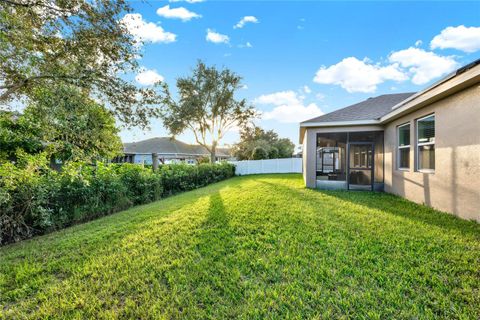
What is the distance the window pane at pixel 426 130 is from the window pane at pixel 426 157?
23 cm

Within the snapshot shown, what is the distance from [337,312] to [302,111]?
50.7 feet

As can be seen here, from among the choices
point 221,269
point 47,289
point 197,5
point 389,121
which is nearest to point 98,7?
point 197,5

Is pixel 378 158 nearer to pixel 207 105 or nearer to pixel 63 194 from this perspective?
pixel 63 194

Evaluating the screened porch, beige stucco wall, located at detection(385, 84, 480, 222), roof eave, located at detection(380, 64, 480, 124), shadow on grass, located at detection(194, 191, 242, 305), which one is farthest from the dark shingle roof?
shadow on grass, located at detection(194, 191, 242, 305)

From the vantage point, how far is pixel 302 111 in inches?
643

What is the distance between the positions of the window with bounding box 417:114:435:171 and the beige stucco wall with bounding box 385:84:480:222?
0.16m

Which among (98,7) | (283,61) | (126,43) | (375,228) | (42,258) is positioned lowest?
(42,258)

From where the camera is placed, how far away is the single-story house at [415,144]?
4.83 meters

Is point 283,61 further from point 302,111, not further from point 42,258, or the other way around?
point 42,258

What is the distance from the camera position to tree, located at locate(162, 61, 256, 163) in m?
22.3

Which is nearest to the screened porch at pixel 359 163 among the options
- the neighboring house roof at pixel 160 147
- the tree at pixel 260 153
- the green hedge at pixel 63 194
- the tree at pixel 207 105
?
the green hedge at pixel 63 194

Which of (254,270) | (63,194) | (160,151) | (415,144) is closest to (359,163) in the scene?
(415,144)

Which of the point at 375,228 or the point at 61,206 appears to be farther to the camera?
the point at 61,206

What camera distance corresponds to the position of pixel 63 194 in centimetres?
605
